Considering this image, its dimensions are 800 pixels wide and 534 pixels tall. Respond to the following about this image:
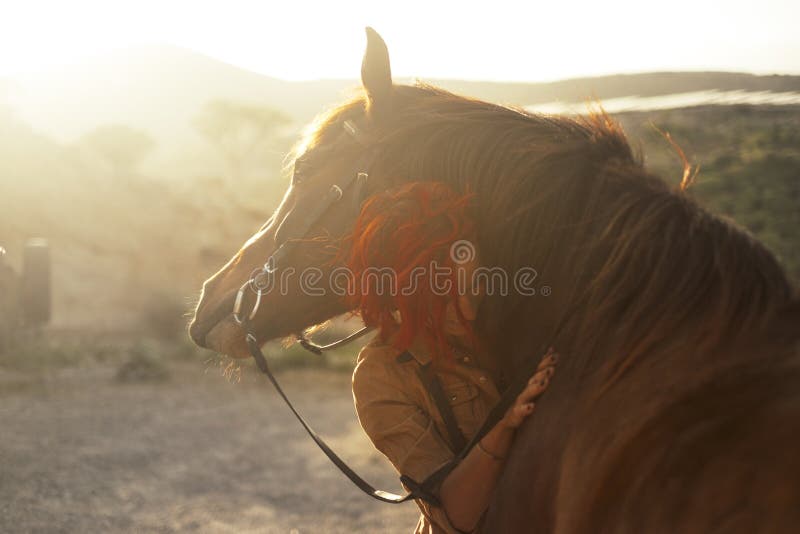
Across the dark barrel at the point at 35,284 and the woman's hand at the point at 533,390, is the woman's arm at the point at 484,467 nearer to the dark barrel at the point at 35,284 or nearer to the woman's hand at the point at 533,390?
the woman's hand at the point at 533,390

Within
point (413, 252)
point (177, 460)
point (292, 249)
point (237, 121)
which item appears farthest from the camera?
point (237, 121)

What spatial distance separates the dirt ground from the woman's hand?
392 centimetres

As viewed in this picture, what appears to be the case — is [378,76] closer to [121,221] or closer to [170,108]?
[121,221]

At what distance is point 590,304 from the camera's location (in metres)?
1.72

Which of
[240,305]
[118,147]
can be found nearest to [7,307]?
[240,305]

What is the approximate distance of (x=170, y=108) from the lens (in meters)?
90.6

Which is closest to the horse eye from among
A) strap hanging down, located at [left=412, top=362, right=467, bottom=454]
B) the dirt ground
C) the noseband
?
the noseband

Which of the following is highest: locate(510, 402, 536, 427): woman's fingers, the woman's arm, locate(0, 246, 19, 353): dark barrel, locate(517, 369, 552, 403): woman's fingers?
locate(517, 369, 552, 403): woman's fingers

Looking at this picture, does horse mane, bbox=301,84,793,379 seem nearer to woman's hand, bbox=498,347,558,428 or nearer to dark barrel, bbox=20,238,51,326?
woman's hand, bbox=498,347,558,428

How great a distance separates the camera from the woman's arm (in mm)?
1763

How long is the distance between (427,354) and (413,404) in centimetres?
14

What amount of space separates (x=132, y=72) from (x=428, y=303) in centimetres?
10313

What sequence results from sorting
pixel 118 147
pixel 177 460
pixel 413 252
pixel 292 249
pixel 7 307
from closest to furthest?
pixel 413 252 < pixel 292 249 < pixel 177 460 < pixel 7 307 < pixel 118 147

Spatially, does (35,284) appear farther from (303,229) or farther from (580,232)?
(580,232)
